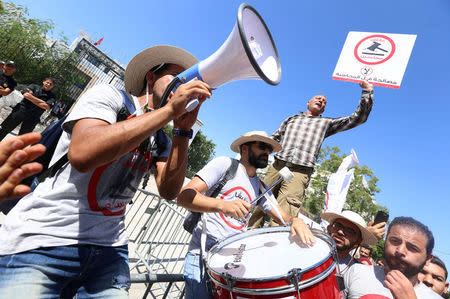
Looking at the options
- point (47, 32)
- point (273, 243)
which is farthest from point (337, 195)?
point (47, 32)

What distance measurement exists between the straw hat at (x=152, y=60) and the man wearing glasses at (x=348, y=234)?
9.18ft

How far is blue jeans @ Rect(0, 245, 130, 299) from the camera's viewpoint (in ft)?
3.37

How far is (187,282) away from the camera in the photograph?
7.08ft

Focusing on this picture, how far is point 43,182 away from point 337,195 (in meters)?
5.54

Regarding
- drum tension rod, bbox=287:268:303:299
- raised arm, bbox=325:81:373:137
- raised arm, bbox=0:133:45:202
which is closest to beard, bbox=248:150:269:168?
drum tension rod, bbox=287:268:303:299

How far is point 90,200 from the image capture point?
1.24m

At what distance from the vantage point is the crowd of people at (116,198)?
1.02 meters

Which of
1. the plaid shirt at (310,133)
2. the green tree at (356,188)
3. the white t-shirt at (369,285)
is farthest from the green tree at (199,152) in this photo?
the white t-shirt at (369,285)

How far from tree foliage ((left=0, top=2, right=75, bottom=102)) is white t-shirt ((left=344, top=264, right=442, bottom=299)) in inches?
1073

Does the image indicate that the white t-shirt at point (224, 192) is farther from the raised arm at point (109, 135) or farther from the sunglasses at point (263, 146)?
the raised arm at point (109, 135)

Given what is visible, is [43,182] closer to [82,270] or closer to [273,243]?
[82,270]

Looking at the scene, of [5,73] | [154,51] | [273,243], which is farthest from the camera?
[5,73]

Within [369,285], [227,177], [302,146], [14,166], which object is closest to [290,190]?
[302,146]

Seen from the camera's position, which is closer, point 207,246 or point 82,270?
point 82,270
